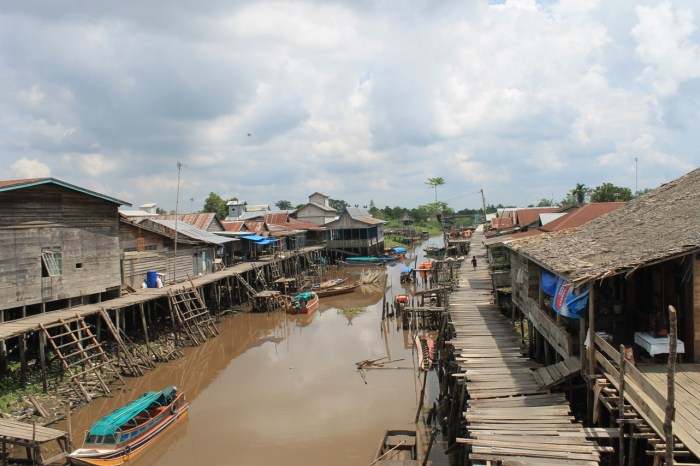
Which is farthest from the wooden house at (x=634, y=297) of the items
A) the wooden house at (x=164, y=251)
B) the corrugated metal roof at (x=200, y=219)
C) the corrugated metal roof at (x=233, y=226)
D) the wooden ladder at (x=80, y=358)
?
the corrugated metal roof at (x=233, y=226)

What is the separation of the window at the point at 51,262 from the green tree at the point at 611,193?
46.3 m

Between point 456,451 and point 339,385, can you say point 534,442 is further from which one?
point 339,385

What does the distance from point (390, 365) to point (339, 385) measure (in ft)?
9.42

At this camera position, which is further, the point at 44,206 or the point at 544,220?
the point at 544,220

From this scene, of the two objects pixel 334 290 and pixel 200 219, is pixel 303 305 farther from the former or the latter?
pixel 200 219

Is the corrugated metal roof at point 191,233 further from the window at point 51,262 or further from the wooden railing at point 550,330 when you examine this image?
the wooden railing at point 550,330

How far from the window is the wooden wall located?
0.13 m

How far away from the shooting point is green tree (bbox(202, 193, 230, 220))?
7288 cm

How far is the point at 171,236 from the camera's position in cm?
2730

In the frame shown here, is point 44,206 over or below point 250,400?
over

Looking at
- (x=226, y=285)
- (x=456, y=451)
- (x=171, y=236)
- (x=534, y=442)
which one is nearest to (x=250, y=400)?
(x=456, y=451)

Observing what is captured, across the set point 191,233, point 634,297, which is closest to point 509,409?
point 634,297

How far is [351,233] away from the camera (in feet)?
178

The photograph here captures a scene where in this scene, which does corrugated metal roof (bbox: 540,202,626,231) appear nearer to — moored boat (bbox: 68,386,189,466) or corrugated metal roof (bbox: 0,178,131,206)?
moored boat (bbox: 68,386,189,466)
